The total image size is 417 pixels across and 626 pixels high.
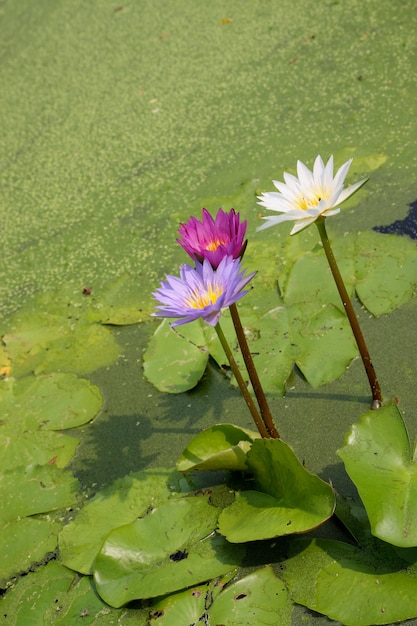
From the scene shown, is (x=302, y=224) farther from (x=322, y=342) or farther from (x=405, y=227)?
(x=405, y=227)

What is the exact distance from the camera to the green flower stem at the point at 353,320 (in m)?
1.16

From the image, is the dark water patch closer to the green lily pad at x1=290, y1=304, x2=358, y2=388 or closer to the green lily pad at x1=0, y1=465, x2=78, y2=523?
the green lily pad at x1=290, y1=304, x2=358, y2=388

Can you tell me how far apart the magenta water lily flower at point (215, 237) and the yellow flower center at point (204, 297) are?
0.04m

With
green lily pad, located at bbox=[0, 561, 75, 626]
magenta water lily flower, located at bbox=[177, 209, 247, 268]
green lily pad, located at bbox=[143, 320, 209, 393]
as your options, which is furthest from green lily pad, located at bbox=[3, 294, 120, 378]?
magenta water lily flower, located at bbox=[177, 209, 247, 268]

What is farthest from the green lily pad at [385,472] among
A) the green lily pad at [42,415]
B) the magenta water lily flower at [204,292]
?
the green lily pad at [42,415]

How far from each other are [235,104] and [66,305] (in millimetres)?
895

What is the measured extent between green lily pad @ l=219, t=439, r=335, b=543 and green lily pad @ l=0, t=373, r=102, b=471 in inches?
17.1

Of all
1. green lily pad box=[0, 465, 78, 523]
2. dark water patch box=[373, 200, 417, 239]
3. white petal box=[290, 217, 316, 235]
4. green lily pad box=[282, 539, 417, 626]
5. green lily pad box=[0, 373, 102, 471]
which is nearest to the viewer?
green lily pad box=[282, 539, 417, 626]

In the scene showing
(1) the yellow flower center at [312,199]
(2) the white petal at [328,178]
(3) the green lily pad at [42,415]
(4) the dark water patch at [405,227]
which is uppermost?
(2) the white petal at [328,178]

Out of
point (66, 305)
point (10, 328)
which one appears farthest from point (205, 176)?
point (10, 328)

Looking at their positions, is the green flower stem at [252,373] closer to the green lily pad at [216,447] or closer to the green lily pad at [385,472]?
the green lily pad at [216,447]

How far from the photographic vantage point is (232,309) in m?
1.09

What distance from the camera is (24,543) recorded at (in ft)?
4.17

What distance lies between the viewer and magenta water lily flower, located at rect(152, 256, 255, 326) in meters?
1.02
